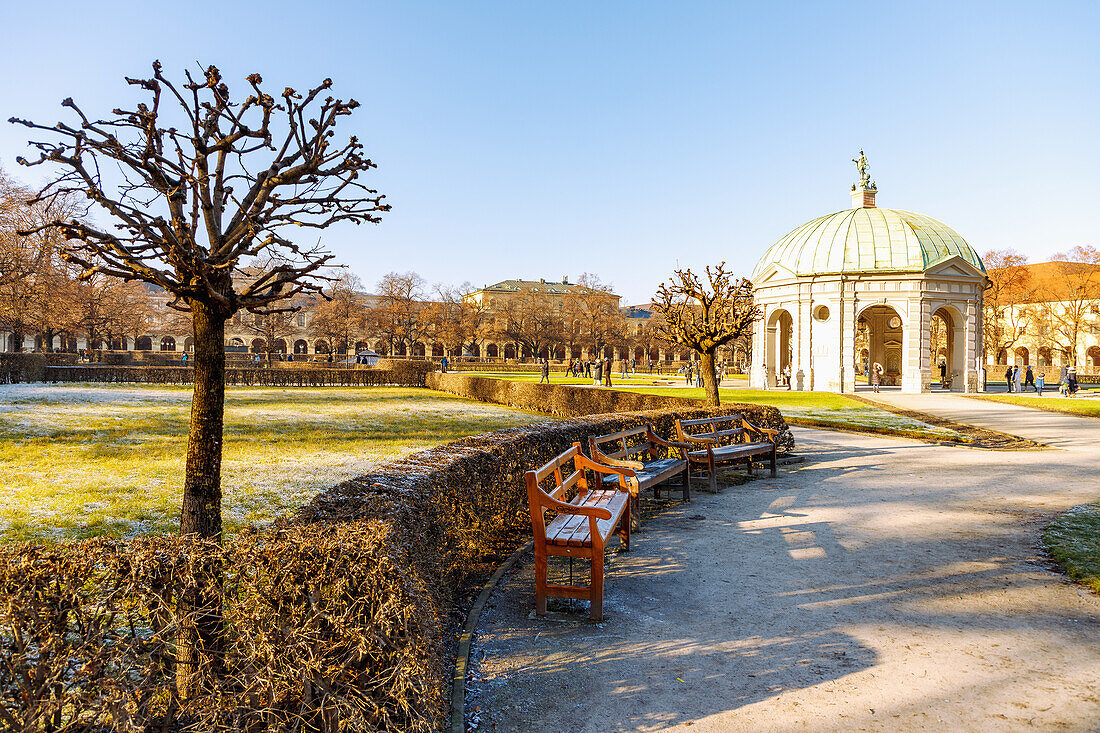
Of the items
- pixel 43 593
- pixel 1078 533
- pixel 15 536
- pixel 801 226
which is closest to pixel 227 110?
pixel 43 593

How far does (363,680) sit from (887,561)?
5.44 m

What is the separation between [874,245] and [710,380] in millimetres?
28732

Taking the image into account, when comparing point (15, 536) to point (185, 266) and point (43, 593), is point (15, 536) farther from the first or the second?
point (43, 593)

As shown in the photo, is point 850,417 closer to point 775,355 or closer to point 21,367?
point 775,355

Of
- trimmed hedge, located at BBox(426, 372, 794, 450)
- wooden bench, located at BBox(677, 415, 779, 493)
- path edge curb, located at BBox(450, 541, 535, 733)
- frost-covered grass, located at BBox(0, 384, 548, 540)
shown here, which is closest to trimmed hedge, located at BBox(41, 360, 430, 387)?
trimmed hedge, located at BBox(426, 372, 794, 450)

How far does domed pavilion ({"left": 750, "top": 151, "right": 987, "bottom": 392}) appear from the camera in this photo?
35.6 meters

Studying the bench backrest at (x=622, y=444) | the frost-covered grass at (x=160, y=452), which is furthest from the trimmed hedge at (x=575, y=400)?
the bench backrest at (x=622, y=444)

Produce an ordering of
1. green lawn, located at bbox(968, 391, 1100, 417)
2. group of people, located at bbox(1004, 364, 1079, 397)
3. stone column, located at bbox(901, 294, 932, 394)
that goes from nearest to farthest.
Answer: green lawn, located at bbox(968, 391, 1100, 417) → group of people, located at bbox(1004, 364, 1079, 397) → stone column, located at bbox(901, 294, 932, 394)

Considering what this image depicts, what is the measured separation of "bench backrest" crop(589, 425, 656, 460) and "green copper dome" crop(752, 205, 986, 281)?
3177cm

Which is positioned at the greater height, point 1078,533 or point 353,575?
point 353,575

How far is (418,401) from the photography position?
89.8 ft

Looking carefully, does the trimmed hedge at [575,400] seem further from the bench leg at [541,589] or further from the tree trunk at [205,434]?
the tree trunk at [205,434]

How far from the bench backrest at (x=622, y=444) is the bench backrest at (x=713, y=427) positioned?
716 mm

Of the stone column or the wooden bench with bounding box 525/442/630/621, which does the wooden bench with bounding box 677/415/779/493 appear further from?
the stone column
